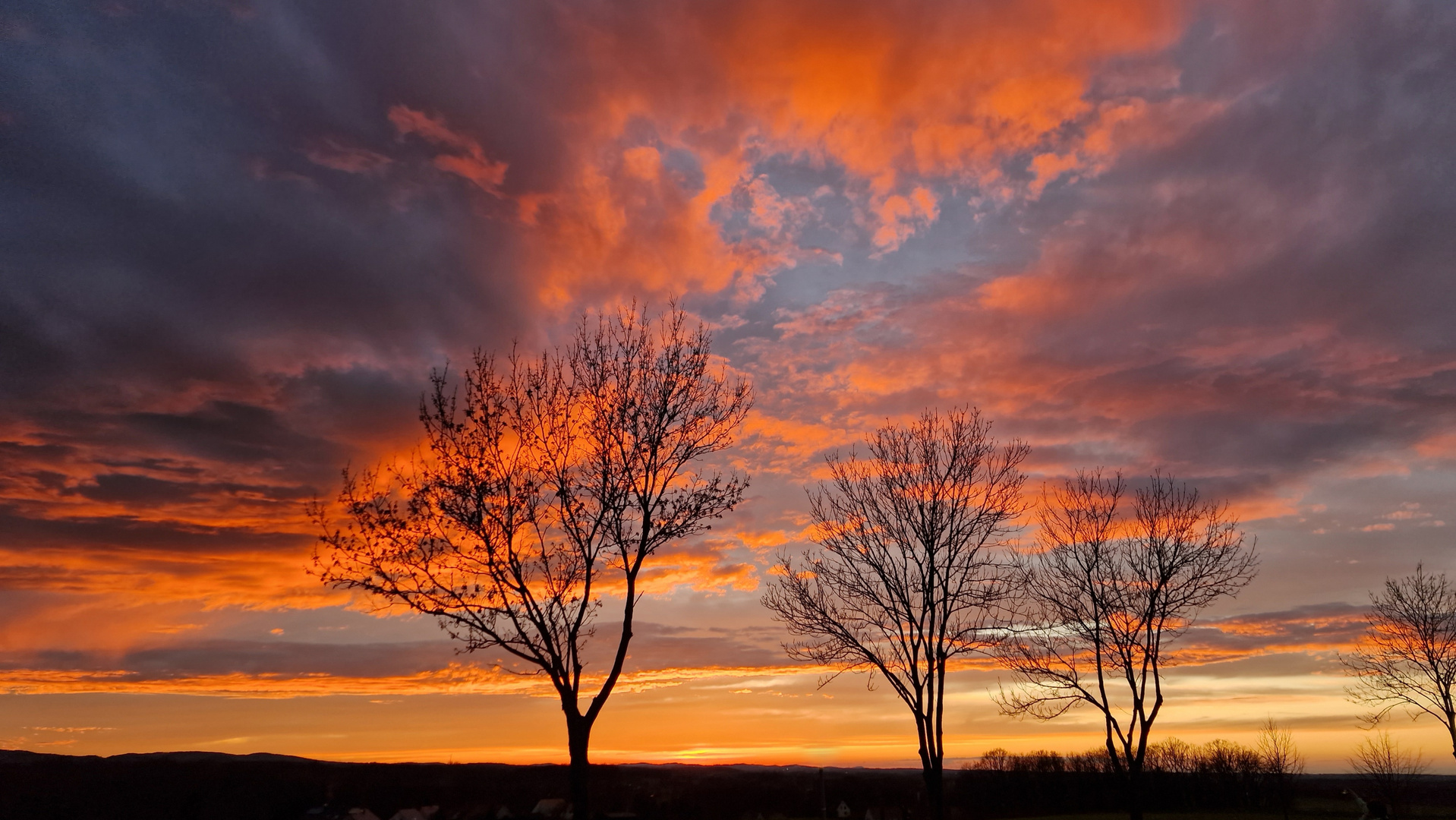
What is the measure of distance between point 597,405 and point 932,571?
1310 centimetres

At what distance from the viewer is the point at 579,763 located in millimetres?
18438

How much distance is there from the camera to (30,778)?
72.9 meters

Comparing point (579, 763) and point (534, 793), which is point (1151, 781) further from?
point (534, 793)

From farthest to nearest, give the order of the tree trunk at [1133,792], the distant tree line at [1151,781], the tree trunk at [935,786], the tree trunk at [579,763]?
the distant tree line at [1151,781]
the tree trunk at [1133,792]
the tree trunk at [935,786]
the tree trunk at [579,763]

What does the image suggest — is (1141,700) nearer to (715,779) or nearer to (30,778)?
(30,778)

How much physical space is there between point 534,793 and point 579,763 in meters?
107

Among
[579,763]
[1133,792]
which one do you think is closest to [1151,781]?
[1133,792]

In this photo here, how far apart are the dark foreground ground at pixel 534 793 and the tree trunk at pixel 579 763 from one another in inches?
1264

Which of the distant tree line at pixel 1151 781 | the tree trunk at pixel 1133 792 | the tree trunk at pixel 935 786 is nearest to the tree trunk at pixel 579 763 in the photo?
the tree trunk at pixel 935 786

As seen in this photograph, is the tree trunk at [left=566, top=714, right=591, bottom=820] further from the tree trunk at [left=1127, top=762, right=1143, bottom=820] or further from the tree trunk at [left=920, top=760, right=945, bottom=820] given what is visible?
the tree trunk at [left=1127, top=762, right=1143, bottom=820]

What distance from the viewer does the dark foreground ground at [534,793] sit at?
64188 mm

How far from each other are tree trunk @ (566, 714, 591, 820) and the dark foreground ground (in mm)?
32108

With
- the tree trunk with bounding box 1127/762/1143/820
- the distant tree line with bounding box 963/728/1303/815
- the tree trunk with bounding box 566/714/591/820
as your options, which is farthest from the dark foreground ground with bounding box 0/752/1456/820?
the tree trunk with bounding box 566/714/591/820

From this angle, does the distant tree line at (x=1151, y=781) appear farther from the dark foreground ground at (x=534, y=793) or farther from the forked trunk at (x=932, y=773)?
the forked trunk at (x=932, y=773)
